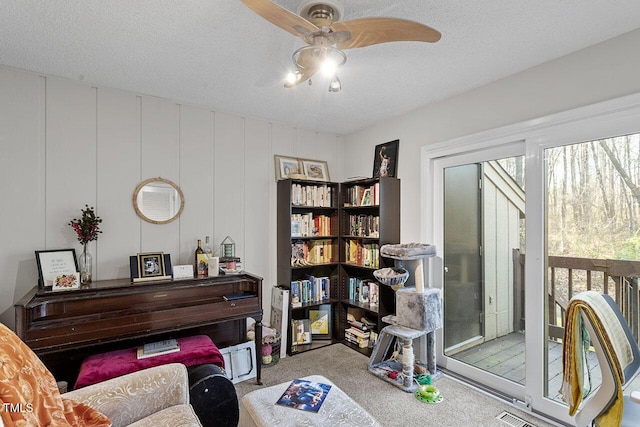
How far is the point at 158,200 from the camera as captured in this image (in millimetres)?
A: 3010

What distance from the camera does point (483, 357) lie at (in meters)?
2.84

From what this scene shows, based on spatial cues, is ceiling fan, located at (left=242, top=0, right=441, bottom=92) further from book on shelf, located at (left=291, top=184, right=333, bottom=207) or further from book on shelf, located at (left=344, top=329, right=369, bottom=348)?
book on shelf, located at (left=344, top=329, right=369, bottom=348)

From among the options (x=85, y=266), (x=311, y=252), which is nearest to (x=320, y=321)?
(x=311, y=252)

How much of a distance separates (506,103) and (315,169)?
2.12 meters

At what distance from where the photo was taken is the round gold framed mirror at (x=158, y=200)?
2.92 m

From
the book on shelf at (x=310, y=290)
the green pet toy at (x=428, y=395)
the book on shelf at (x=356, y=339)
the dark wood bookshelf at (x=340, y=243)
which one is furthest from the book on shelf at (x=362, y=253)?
the green pet toy at (x=428, y=395)

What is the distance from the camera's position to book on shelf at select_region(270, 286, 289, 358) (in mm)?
3363

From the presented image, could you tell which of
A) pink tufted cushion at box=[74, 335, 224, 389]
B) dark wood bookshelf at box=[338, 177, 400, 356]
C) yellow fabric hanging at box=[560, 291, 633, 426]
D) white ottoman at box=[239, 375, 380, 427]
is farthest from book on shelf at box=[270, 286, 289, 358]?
yellow fabric hanging at box=[560, 291, 633, 426]

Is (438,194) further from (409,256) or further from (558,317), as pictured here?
(558,317)

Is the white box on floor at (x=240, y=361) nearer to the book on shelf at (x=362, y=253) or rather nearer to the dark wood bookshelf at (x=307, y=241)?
the dark wood bookshelf at (x=307, y=241)

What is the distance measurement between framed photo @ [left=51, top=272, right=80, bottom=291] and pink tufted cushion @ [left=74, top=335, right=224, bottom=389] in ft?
1.69

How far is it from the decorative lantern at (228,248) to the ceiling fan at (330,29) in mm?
2027

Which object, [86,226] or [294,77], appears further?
[86,226]

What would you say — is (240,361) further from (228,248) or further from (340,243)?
(340,243)
